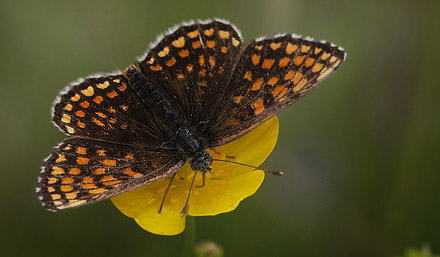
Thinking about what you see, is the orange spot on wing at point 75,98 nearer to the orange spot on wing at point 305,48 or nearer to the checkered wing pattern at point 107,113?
the checkered wing pattern at point 107,113

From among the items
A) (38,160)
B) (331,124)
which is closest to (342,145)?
(331,124)

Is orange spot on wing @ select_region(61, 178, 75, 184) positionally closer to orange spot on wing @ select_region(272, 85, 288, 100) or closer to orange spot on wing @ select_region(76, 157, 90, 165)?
orange spot on wing @ select_region(76, 157, 90, 165)

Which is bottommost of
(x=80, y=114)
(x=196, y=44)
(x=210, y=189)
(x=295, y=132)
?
(x=295, y=132)

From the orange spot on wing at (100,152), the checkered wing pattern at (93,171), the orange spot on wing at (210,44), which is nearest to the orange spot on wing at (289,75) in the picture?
the orange spot on wing at (210,44)

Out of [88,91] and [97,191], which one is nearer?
[97,191]

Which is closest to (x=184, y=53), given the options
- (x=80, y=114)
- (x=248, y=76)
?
(x=248, y=76)

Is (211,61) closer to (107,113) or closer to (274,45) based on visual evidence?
(274,45)

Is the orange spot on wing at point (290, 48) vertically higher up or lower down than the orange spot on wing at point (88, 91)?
lower down

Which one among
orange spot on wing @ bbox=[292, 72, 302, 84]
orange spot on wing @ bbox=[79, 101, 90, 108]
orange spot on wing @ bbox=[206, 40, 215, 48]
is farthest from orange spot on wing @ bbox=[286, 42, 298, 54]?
orange spot on wing @ bbox=[79, 101, 90, 108]
